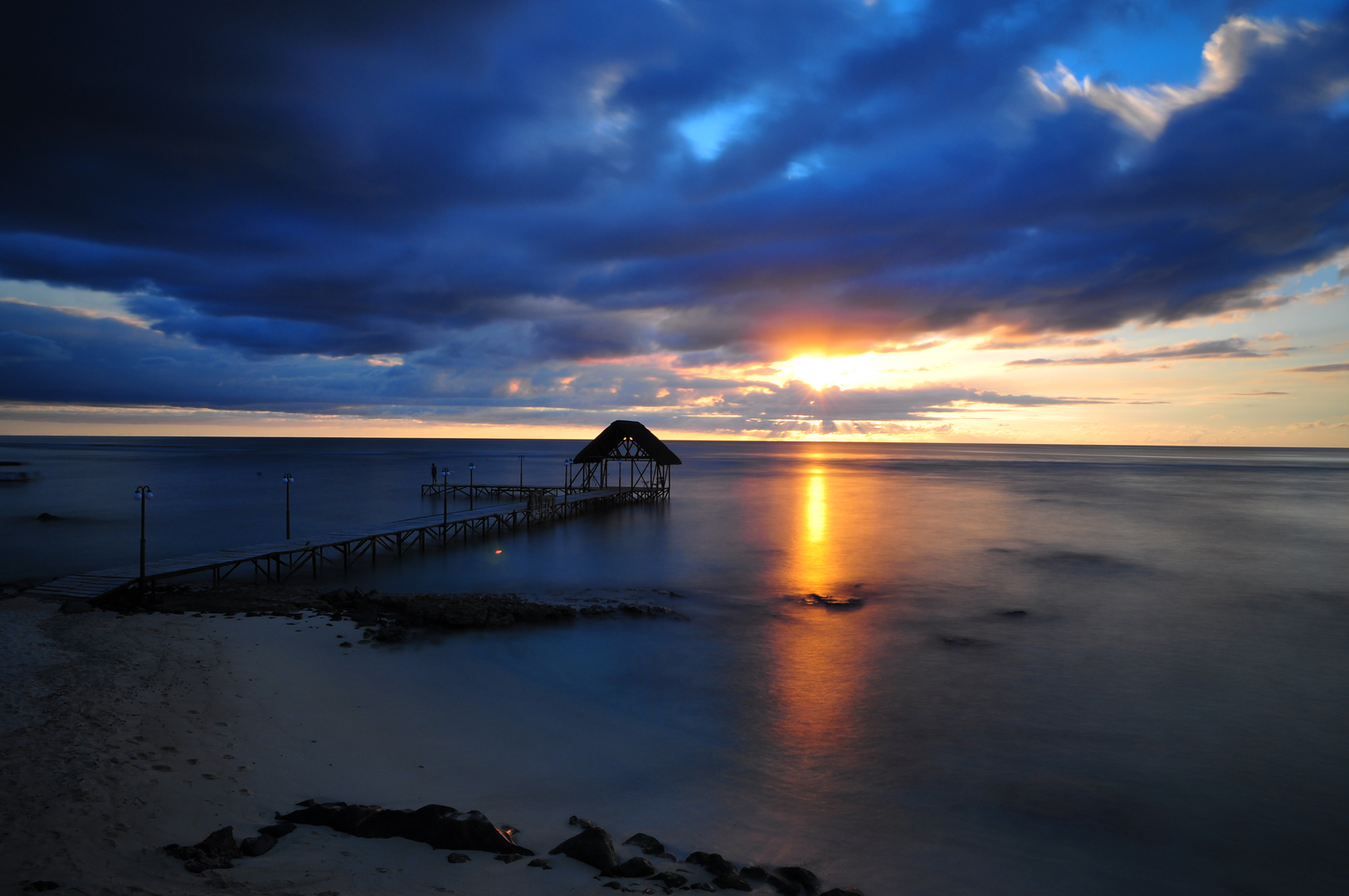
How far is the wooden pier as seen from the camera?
17.4 m

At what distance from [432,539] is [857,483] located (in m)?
58.8

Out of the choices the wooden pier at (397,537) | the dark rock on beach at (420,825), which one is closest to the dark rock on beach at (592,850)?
the dark rock on beach at (420,825)

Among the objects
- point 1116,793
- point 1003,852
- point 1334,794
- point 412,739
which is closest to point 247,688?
point 412,739

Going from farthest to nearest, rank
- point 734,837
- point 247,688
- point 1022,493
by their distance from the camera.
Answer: point 1022,493 < point 247,688 < point 734,837

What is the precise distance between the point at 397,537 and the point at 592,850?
23604 mm

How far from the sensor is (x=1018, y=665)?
1559 cm

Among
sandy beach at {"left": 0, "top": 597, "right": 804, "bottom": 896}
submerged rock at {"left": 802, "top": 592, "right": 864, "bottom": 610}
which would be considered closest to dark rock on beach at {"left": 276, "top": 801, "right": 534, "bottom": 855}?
sandy beach at {"left": 0, "top": 597, "right": 804, "bottom": 896}

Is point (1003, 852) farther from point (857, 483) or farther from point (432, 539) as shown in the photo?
point (857, 483)

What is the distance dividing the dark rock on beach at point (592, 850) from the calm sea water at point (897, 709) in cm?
111

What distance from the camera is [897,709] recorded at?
12.9 m

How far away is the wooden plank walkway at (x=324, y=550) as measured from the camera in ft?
55.4

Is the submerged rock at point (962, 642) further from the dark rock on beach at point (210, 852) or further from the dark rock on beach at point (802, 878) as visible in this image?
the dark rock on beach at point (210, 852)

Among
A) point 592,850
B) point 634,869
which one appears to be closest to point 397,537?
point 592,850

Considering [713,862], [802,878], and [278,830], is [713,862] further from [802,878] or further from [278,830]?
[278,830]
